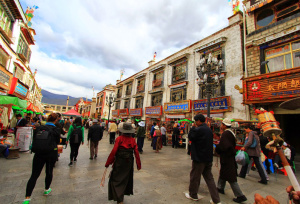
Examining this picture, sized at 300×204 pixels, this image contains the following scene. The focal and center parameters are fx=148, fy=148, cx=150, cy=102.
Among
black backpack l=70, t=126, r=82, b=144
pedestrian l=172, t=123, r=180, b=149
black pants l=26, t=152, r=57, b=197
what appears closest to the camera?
black pants l=26, t=152, r=57, b=197

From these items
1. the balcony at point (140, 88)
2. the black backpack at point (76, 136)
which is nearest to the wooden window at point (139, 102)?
the balcony at point (140, 88)

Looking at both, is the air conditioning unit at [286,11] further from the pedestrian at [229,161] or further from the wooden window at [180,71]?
the pedestrian at [229,161]

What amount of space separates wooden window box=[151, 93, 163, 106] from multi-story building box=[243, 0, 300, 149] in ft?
33.6

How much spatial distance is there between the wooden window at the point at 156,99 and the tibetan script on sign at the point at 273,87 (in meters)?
10.4

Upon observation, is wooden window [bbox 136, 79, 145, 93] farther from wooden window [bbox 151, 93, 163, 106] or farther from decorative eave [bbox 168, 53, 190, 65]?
decorative eave [bbox 168, 53, 190, 65]

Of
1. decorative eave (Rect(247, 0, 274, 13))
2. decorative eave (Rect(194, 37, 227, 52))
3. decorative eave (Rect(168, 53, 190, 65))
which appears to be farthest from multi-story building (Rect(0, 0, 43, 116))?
decorative eave (Rect(247, 0, 274, 13))

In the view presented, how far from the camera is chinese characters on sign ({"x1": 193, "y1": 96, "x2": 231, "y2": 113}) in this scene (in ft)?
36.4

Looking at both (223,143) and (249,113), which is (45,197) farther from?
(249,113)

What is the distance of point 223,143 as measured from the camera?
3.36m

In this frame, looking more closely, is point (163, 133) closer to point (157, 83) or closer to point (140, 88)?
point (157, 83)

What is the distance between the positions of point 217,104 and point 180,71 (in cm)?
613

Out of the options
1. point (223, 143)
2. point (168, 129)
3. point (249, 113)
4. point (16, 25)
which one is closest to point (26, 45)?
point (16, 25)

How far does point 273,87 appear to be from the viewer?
25.8 feet

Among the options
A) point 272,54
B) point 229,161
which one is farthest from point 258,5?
point 229,161
